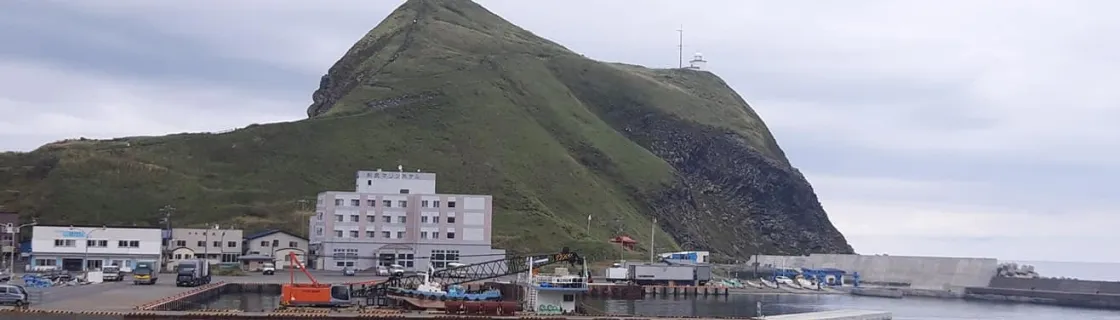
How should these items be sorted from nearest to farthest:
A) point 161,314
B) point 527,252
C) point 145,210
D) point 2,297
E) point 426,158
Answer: point 161,314 < point 2,297 < point 527,252 < point 145,210 < point 426,158

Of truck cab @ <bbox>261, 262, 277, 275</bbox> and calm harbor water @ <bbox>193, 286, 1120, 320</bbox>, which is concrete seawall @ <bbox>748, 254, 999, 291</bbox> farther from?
truck cab @ <bbox>261, 262, 277, 275</bbox>

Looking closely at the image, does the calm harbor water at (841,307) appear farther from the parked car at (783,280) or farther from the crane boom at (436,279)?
the parked car at (783,280)

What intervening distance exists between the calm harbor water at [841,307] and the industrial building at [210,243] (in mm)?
45963

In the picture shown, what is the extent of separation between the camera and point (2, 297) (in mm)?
60750

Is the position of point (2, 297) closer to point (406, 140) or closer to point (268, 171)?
point (268, 171)

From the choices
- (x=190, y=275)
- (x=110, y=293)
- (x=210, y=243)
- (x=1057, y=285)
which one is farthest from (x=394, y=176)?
(x=1057, y=285)

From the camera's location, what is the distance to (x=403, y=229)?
126938 millimetres

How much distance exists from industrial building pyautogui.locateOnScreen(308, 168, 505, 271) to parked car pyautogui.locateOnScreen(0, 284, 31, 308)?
200 feet

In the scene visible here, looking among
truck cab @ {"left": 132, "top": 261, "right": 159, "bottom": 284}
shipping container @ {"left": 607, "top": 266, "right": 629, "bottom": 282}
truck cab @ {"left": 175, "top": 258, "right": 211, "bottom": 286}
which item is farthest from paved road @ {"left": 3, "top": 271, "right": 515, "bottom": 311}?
shipping container @ {"left": 607, "top": 266, "right": 629, "bottom": 282}

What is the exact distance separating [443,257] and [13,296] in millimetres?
65537

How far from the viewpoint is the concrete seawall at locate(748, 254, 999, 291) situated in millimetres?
142875

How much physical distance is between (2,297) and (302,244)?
67.2 meters

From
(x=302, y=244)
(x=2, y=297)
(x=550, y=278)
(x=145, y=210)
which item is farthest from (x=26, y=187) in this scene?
(x=550, y=278)

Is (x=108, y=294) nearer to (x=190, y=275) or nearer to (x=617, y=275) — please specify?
(x=190, y=275)
